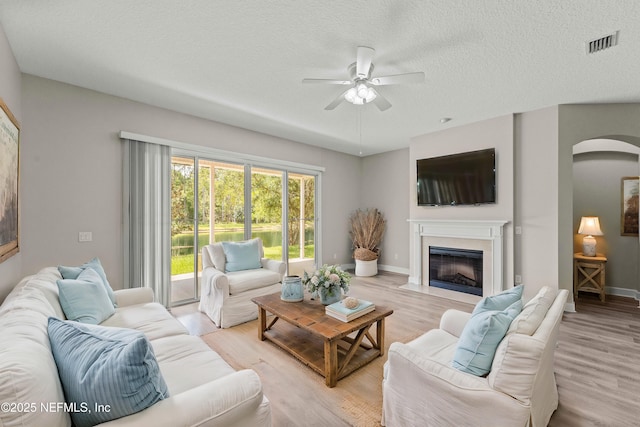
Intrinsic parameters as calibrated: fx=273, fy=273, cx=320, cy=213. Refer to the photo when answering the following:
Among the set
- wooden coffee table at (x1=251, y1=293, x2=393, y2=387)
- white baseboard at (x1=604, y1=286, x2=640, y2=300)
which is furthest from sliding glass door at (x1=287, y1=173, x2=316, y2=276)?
white baseboard at (x1=604, y1=286, x2=640, y2=300)

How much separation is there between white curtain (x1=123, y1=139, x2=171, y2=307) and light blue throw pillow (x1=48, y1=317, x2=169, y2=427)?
267 centimetres

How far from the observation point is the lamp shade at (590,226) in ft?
13.3

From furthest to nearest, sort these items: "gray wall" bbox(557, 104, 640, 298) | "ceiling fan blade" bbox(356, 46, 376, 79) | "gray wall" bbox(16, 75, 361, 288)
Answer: "gray wall" bbox(557, 104, 640, 298) < "gray wall" bbox(16, 75, 361, 288) < "ceiling fan blade" bbox(356, 46, 376, 79)

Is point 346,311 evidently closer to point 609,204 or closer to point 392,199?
point 392,199

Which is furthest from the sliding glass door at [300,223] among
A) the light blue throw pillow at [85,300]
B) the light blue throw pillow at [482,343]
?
the light blue throw pillow at [482,343]

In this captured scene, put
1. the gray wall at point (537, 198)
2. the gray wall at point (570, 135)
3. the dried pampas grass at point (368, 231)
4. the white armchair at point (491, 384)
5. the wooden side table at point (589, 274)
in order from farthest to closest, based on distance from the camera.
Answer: the dried pampas grass at point (368, 231), the wooden side table at point (589, 274), the gray wall at point (537, 198), the gray wall at point (570, 135), the white armchair at point (491, 384)

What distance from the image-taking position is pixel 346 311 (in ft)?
7.52

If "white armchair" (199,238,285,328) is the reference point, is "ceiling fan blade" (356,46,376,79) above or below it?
above

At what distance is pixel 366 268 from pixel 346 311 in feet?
11.5

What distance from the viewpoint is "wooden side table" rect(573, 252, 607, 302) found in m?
3.93

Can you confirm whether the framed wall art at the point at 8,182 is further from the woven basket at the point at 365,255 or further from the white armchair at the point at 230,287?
the woven basket at the point at 365,255

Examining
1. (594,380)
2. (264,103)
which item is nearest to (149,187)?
(264,103)

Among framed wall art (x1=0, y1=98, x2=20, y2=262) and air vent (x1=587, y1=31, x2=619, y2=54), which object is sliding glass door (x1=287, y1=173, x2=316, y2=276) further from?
air vent (x1=587, y1=31, x2=619, y2=54)

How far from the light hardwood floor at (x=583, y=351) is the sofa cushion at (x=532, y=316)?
2.71 feet
